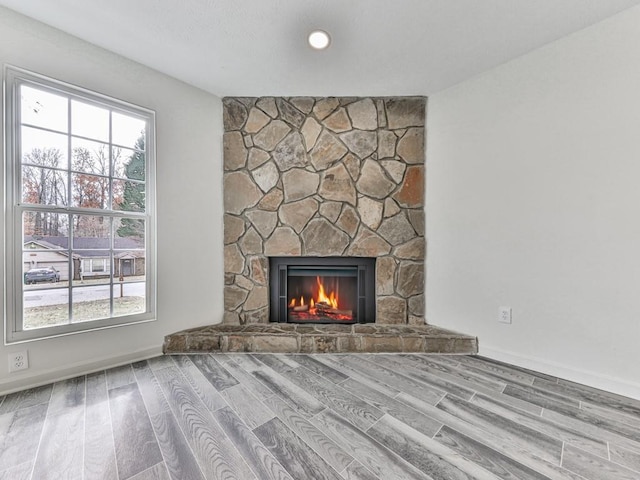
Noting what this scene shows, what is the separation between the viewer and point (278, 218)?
2447mm

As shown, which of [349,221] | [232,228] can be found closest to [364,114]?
[349,221]

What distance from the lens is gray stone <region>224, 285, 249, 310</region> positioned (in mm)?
2441

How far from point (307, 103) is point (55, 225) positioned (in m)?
2.08

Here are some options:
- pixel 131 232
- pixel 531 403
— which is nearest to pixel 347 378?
pixel 531 403

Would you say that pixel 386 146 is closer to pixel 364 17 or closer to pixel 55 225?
pixel 364 17

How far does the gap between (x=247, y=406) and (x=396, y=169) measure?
2113 mm

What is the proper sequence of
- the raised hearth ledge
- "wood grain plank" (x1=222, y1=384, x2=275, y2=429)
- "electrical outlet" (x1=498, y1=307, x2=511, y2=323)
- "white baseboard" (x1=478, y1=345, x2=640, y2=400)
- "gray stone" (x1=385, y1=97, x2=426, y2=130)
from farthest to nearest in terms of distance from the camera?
"gray stone" (x1=385, y1=97, x2=426, y2=130) < the raised hearth ledge < "electrical outlet" (x1=498, y1=307, x2=511, y2=323) < "white baseboard" (x1=478, y1=345, x2=640, y2=400) < "wood grain plank" (x1=222, y1=384, x2=275, y2=429)

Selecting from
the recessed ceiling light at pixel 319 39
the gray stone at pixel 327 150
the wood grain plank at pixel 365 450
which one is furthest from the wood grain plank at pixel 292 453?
the recessed ceiling light at pixel 319 39

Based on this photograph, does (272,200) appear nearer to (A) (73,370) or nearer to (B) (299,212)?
(B) (299,212)

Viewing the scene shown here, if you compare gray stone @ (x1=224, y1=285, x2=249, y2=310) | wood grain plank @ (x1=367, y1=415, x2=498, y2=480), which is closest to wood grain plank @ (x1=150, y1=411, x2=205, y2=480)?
wood grain plank @ (x1=367, y1=415, x2=498, y2=480)

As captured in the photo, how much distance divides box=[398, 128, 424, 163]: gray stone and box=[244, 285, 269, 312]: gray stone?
5.81 ft

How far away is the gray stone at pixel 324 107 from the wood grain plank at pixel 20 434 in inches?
104

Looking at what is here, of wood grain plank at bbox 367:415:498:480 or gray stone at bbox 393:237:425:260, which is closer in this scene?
wood grain plank at bbox 367:415:498:480

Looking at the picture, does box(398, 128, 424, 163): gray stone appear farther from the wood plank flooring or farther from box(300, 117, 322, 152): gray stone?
the wood plank flooring
